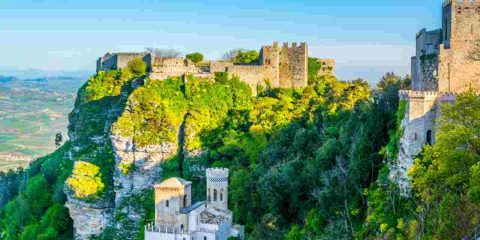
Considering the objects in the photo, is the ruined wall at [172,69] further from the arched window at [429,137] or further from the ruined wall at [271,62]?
the arched window at [429,137]

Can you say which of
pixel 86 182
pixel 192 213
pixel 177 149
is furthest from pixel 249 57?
pixel 192 213

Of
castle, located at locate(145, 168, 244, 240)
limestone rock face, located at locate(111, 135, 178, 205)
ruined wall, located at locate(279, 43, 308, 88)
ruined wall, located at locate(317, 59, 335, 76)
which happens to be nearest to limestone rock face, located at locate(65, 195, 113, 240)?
limestone rock face, located at locate(111, 135, 178, 205)

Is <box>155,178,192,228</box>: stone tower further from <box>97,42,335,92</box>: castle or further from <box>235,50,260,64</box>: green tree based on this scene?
<box>235,50,260,64</box>: green tree

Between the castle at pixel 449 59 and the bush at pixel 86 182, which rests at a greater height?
the castle at pixel 449 59

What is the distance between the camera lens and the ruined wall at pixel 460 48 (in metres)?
37.3

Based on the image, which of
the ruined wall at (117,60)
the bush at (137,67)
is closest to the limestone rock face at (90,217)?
the bush at (137,67)

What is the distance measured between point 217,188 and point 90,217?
15.3 m

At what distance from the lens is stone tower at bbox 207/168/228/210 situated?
169 feet

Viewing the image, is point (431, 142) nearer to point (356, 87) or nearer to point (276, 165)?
point (276, 165)

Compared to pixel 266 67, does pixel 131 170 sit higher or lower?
lower

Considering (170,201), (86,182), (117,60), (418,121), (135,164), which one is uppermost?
(117,60)

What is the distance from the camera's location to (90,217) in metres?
61.9

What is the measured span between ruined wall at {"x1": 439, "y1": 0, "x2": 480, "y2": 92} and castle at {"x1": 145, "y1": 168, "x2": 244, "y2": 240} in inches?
738

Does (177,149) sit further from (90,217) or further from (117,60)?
(117,60)
